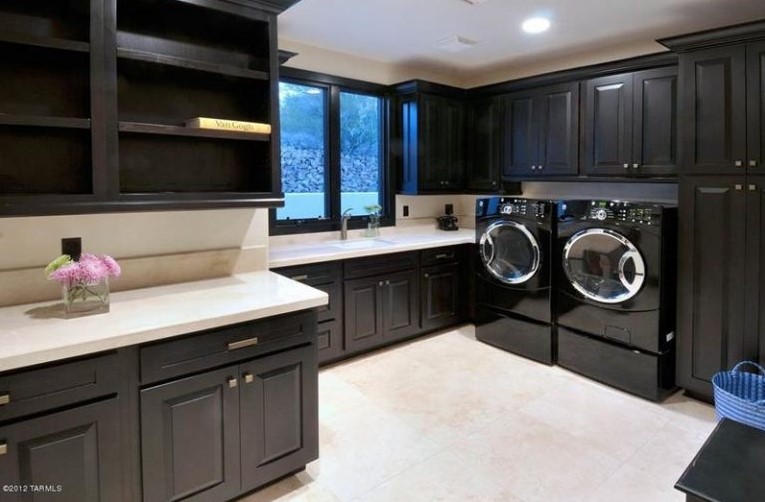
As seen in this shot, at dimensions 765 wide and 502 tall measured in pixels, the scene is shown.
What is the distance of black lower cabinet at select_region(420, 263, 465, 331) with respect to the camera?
13.1 ft

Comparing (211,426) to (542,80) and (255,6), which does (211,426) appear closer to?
(255,6)

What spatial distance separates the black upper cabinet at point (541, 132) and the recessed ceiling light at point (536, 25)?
23.8 inches

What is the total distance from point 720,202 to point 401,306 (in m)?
2.23

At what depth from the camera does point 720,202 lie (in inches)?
105

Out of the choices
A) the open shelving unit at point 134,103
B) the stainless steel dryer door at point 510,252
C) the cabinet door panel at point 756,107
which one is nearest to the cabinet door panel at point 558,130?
the stainless steel dryer door at point 510,252

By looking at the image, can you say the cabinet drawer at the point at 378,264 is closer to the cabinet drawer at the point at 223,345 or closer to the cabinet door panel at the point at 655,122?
the cabinet drawer at the point at 223,345

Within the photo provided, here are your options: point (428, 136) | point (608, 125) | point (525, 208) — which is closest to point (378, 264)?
point (525, 208)

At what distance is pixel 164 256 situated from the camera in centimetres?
228

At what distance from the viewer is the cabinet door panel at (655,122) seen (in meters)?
3.15

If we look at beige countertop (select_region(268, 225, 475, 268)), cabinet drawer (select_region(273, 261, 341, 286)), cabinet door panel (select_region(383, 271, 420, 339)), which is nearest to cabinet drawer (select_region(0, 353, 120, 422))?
beige countertop (select_region(268, 225, 475, 268))

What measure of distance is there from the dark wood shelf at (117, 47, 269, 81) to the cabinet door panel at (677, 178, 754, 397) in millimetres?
2530

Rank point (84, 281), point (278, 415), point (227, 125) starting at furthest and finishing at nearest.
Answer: point (227, 125)
point (278, 415)
point (84, 281)

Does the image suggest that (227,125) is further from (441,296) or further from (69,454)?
(441,296)

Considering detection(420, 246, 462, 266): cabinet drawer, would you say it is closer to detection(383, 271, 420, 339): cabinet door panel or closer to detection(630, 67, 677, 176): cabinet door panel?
detection(383, 271, 420, 339): cabinet door panel
